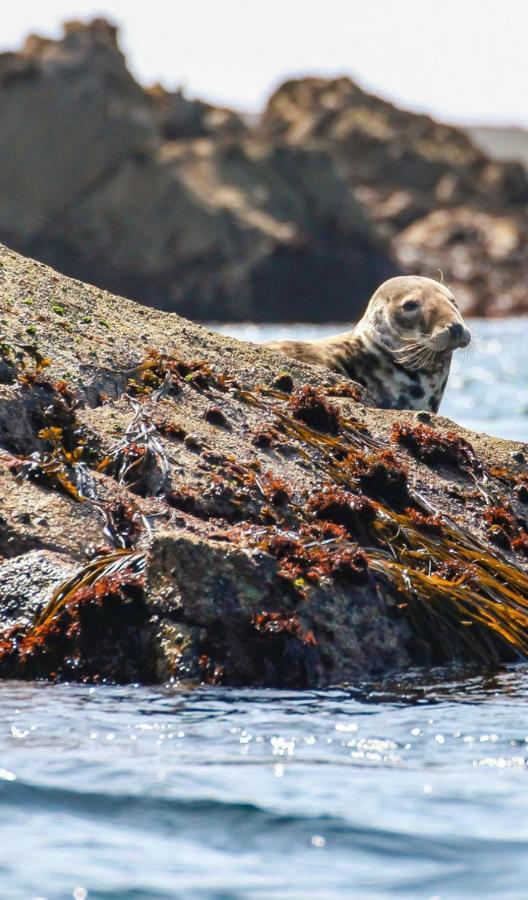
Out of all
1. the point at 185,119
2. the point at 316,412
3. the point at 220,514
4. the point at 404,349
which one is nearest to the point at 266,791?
the point at 220,514

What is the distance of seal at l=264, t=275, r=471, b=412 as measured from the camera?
29.0 feet

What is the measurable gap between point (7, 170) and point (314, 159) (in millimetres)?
16876

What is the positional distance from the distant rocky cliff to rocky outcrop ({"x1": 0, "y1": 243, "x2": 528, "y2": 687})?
67.6 m

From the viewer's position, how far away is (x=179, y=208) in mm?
77562

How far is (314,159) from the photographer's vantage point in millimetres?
85375

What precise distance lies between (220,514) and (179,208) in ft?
238

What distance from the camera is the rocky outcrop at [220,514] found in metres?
5.41

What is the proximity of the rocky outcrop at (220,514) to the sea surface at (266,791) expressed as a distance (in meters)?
0.20

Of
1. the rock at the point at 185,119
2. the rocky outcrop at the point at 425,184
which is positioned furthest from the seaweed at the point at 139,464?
the rock at the point at 185,119

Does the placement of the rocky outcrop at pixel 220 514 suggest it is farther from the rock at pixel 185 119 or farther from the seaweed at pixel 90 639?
the rock at pixel 185 119

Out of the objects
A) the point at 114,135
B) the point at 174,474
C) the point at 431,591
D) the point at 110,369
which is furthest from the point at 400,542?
the point at 114,135

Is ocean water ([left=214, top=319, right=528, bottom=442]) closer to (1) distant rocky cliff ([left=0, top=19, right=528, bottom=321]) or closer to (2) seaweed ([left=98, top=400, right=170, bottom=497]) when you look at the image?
(2) seaweed ([left=98, top=400, right=170, bottom=497])

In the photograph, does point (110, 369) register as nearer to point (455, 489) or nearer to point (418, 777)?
point (455, 489)

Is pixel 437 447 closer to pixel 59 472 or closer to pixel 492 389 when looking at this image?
pixel 59 472
